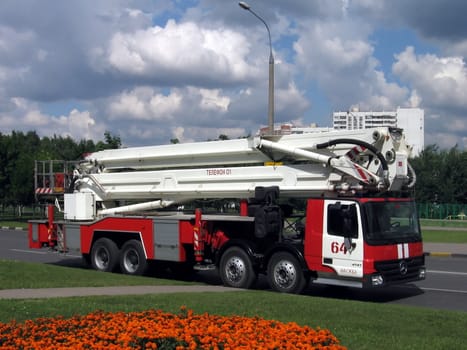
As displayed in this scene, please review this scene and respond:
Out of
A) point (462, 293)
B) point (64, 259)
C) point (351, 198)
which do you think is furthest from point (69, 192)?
point (462, 293)

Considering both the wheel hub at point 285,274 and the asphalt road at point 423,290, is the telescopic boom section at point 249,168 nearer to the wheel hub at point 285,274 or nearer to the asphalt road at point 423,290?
the wheel hub at point 285,274

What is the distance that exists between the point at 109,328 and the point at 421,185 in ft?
192

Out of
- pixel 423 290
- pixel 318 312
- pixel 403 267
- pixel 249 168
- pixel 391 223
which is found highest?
pixel 249 168

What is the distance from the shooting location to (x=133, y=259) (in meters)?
16.1

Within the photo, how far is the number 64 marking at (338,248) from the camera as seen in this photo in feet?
40.2

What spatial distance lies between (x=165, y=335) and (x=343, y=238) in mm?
6459

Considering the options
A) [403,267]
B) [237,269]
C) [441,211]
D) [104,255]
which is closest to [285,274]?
[237,269]

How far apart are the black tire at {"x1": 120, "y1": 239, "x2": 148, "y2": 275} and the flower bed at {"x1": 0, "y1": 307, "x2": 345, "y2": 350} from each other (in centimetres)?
804

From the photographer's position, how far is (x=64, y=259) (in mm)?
21219

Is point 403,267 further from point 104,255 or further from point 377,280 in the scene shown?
point 104,255

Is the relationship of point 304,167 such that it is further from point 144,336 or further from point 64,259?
point 64,259

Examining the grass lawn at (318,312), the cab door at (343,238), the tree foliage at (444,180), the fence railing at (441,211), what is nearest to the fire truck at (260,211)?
the cab door at (343,238)

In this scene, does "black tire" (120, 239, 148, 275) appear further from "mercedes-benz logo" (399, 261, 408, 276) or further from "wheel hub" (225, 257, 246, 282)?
"mercedes-benz logo" (399, 261, 408, 276)

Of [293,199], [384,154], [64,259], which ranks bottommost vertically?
[64,259]
